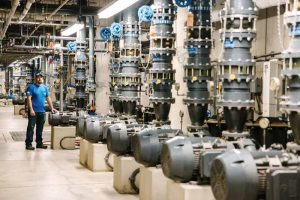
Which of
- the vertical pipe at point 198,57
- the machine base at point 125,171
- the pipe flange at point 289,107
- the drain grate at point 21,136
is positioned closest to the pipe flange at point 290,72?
the pipe flange at point 289,107

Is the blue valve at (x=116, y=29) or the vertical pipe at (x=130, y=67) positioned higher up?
the blue valve at (x=116, y=29)

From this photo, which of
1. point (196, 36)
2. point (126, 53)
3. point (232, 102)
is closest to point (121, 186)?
point (232, 102)

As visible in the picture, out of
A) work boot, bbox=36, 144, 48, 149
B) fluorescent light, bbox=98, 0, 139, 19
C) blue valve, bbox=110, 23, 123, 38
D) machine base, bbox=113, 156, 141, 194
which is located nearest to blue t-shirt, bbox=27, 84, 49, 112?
work boot, bbox=36, 144, 48, 149

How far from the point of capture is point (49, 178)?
6.73 metres

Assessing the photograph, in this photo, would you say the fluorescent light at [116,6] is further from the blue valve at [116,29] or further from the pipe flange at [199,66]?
the pipe flange at [199,66]

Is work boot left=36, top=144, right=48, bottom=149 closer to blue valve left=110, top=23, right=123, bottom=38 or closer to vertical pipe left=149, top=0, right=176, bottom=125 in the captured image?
blue valve left=110, top=23, right=123, bottom=38

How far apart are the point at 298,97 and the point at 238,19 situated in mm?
1527

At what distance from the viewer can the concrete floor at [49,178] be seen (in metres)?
5.69

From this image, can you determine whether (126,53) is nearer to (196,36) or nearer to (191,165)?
(196,36)

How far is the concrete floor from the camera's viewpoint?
18.7 feet

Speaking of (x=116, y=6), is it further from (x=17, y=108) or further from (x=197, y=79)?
(x=17, y=108)

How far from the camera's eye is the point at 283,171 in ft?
9.81

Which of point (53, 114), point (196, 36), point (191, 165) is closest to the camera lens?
point (191, 165)

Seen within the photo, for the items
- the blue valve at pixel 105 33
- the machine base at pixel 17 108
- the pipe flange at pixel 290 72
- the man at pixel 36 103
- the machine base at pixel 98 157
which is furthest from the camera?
the machine base at pixel 17 108
